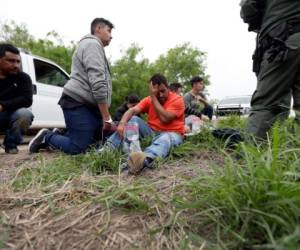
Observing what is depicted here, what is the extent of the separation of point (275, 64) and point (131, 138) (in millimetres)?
1472

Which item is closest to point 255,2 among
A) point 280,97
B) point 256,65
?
point 256,65

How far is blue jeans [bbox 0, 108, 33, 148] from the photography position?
4.91 m

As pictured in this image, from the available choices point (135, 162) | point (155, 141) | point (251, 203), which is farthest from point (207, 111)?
point (251, 203)

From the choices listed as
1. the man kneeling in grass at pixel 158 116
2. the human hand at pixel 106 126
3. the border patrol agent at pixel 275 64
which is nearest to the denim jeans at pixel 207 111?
the man kneeling in grass at pixel 158 116

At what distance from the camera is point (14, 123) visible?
4.92m

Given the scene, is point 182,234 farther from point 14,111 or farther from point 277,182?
point 14,111

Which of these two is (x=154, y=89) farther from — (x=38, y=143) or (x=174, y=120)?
(x=38, y=143)

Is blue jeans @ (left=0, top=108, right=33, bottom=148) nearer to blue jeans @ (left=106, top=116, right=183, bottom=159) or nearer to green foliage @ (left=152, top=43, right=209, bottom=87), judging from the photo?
blue jeans @ (left=106, top=116, right=183, bottom=159)

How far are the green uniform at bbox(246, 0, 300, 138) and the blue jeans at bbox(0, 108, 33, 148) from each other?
272cm

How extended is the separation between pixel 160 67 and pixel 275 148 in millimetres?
36386

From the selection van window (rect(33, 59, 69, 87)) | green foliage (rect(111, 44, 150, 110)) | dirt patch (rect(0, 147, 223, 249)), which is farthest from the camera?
green foliage (rect(111, 44, 150, 110))

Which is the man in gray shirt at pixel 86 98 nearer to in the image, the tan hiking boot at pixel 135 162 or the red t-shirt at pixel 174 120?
the red t-shirt at pixel 174 120

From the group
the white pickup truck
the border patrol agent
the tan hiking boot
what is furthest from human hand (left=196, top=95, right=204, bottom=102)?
the tan hiking boot

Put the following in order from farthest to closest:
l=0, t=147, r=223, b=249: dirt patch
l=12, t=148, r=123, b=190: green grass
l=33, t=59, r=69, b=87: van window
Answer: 1. l=33, t=59, r=69, b=87: van window
2. l=12, t=148, r=123, b=190: green grass
3. l=0, t=147, r=223, b=249: dirt patch
